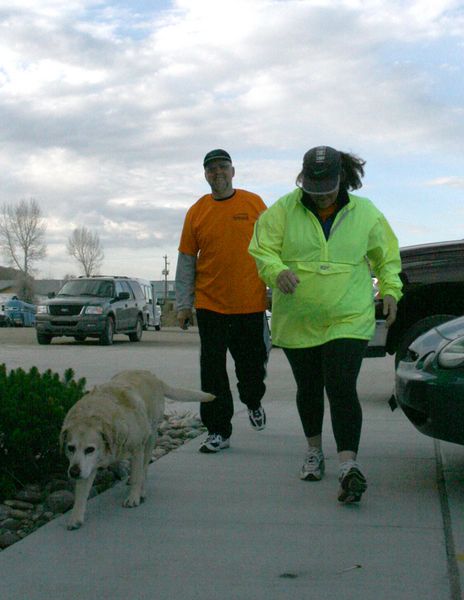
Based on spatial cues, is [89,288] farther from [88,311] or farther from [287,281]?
[287,281]

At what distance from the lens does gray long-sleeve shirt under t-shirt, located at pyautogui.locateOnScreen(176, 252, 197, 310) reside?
650cm

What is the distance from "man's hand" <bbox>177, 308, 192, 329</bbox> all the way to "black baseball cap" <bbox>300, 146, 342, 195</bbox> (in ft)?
5.89

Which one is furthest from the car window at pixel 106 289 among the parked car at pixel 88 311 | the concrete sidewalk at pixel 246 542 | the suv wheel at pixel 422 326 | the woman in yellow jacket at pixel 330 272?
the woman in yellow jacket at pixel 330 272

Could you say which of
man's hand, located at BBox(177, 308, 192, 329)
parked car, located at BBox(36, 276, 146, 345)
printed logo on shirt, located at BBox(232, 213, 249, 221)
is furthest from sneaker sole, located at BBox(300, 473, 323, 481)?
parked car, located at BBox(36, 276, 146, 345)

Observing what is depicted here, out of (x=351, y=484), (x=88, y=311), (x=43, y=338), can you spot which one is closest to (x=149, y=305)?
(x=43, y=338)

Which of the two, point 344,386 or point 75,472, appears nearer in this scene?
point 75,472

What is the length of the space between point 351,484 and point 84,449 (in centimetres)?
130

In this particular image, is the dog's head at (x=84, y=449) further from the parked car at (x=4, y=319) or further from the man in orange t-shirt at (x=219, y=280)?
the parked car at (x=4, y=319)

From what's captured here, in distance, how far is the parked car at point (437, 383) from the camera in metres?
4.84

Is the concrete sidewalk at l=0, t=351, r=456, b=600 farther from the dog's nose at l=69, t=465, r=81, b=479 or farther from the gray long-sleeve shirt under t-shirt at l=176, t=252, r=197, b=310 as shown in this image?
the gray long-sleeve shirt under t-shirt at l=176, t=252, r=197, b=310

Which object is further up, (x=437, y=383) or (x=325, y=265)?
(x=325, y=265)

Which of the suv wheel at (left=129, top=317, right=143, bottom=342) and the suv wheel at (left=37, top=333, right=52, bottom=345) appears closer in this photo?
the suv wheel at (left=37, top=333, right=52, bottom=345)

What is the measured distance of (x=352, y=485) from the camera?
464cm

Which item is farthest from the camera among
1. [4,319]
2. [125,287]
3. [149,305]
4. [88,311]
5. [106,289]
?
[4,319]
